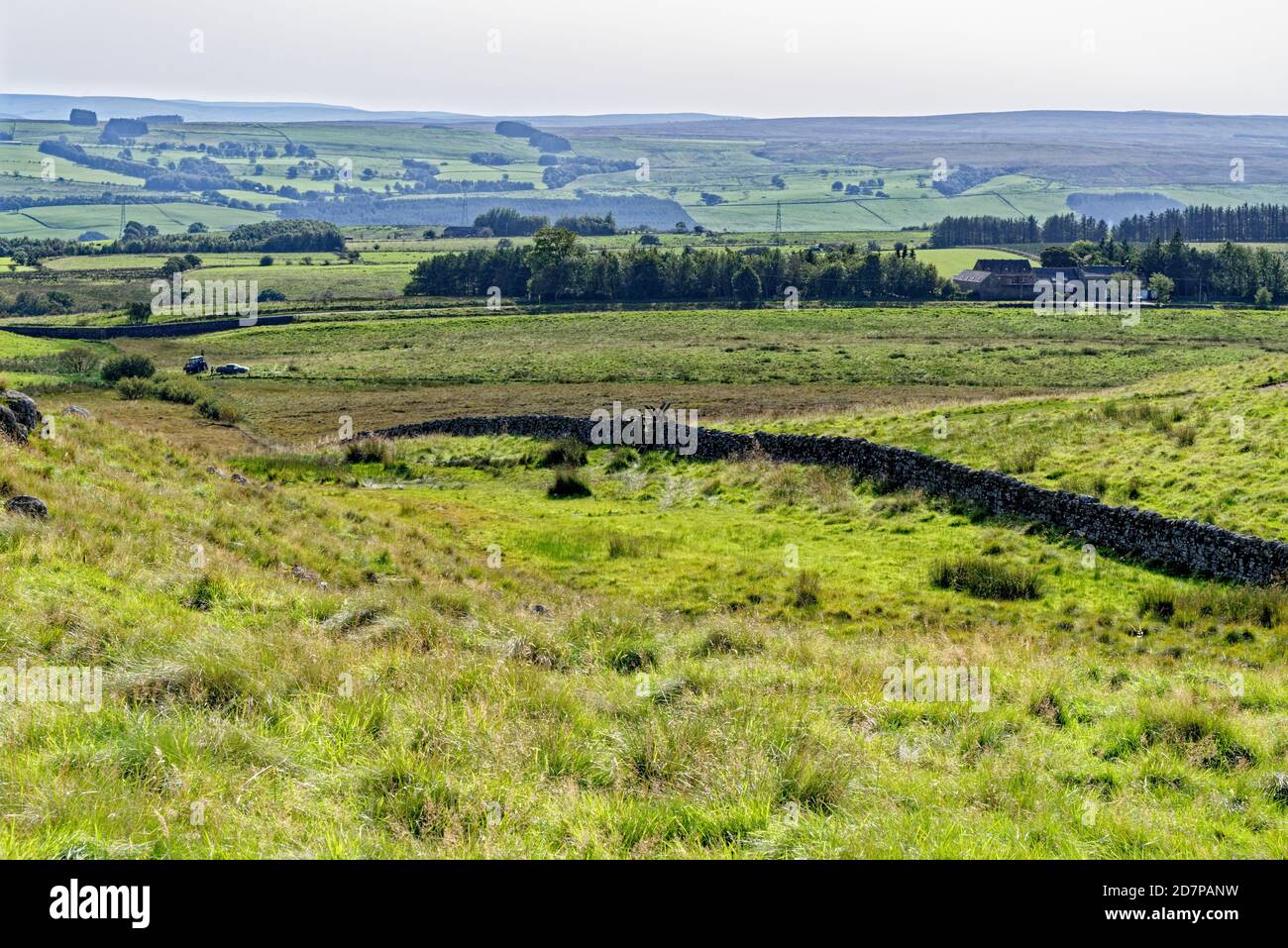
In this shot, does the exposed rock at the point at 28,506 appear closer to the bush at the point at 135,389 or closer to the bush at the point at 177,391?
the bush at the point at 177,391

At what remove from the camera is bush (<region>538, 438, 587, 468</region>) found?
3853cm

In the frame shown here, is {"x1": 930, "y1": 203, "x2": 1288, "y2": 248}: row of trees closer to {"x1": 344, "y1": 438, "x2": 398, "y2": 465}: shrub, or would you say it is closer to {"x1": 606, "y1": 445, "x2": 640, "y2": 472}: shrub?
{"x1": 606, "y1": 445, "x2": 640, "y2": 472}: shrub

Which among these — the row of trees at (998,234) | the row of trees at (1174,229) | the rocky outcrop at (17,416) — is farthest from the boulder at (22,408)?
the row of trees at (998,234)

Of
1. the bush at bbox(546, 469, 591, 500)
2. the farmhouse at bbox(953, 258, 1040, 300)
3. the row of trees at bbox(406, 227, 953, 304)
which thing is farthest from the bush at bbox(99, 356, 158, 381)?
the farmhouse at bbox(953, 258, 1040, 300)

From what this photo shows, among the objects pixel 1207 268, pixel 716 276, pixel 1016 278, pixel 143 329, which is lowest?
pixel 143 329

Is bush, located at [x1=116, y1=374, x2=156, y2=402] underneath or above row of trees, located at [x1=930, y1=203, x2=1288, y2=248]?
underneath

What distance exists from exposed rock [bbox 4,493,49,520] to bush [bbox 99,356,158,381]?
175ft

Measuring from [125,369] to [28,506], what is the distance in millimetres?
55500

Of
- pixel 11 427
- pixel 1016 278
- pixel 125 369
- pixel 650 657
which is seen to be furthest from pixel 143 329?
pixel 650 657

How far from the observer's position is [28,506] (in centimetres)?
1399

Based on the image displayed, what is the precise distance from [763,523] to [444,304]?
100363 mm

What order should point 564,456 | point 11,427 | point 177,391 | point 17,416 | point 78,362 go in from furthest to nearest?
point 78,362 → point 177,391 → point 564,456 → point 17,416 → point 11,427

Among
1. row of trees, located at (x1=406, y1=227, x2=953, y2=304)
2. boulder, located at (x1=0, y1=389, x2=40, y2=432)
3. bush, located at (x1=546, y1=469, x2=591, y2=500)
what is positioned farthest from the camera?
row of trees, located at (x1=406, y1=227, x2=953, y2=304)

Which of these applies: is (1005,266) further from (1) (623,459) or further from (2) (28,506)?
(2) (28,506)
